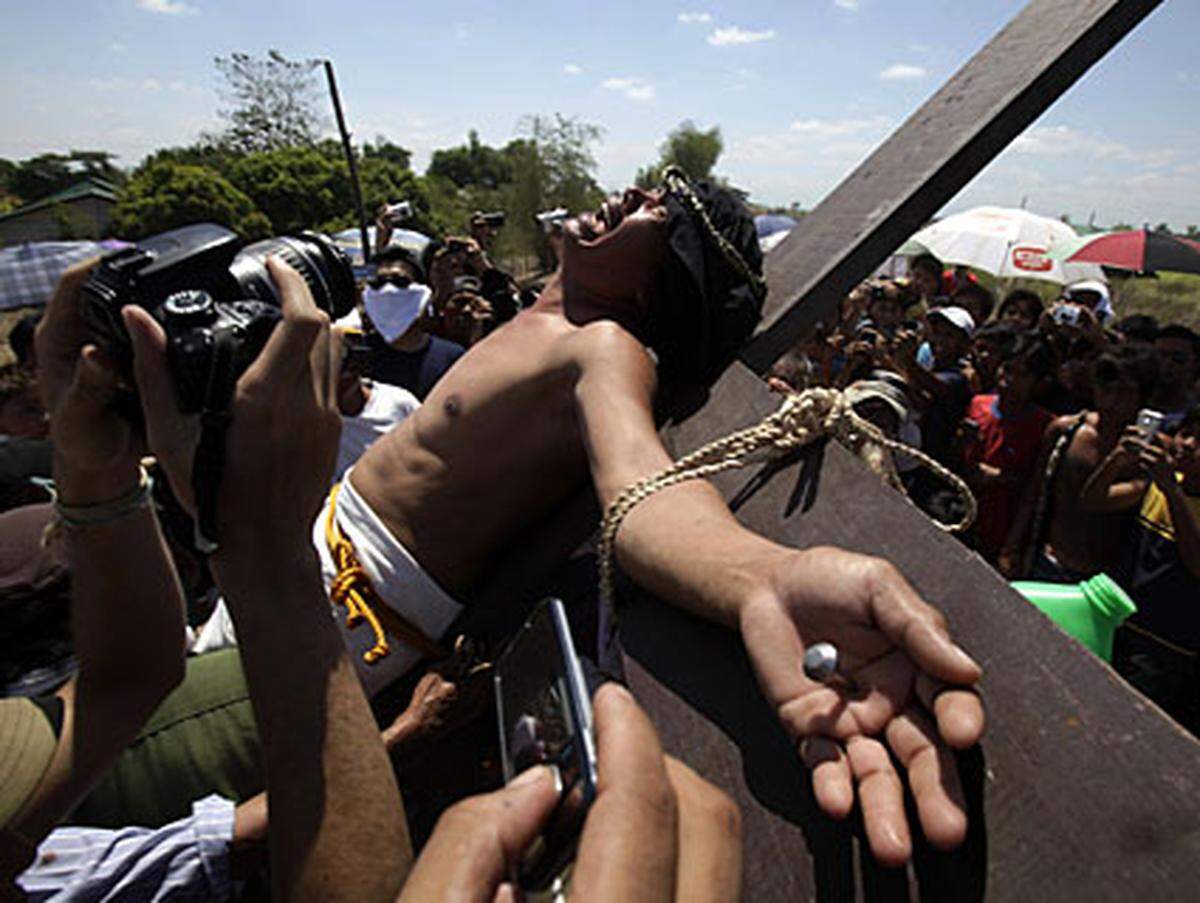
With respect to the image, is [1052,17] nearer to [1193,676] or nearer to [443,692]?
[443,692]

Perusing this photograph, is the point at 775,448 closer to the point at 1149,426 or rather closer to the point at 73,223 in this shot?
the point at 1149,426

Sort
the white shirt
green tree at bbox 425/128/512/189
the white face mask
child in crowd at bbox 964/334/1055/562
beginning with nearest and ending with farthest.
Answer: the white shirt → child in crowd at bbox 964/334/1055/562 → the white face mask → green tree at bbox 425/128/512/189

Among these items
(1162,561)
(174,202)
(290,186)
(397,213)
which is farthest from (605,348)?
(290,186)

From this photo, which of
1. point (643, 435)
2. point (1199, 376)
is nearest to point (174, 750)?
point (643, 435)

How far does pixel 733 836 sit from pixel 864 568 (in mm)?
291

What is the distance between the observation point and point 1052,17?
1.44m

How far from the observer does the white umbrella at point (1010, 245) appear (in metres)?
8.42

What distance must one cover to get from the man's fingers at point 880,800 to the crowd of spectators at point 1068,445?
4.23ft

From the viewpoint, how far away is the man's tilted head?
1683 millimetres

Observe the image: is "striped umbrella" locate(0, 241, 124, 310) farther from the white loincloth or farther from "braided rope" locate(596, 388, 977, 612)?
"braided rope" locate(596, 388, 977, 612)

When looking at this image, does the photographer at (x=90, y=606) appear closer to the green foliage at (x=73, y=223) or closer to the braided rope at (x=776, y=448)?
the braided rope at (x=776, y=448)

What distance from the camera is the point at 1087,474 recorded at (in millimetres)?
3082

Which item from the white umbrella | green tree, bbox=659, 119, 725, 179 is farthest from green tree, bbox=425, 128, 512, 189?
the white umbrella

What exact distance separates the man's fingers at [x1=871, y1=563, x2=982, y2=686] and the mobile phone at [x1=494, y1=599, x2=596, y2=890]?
31 cm
